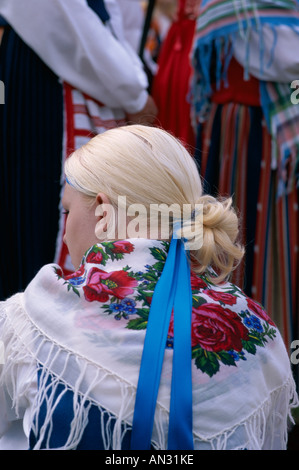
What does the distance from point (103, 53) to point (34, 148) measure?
389 mm

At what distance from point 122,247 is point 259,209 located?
1127mm

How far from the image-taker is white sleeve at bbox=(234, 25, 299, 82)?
2232 millimetres

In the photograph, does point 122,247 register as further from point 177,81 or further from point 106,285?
point 177,81

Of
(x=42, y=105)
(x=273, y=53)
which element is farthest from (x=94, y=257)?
(x=273, y=53)

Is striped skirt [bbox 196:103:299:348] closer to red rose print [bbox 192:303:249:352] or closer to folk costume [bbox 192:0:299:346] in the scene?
folk costume [bbox 192:0:299:346]

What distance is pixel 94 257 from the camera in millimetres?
1280

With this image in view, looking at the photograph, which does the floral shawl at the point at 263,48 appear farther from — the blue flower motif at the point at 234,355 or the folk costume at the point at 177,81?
the blue flower motif at the point at 234,355

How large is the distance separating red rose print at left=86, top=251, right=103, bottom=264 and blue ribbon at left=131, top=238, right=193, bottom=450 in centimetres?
13

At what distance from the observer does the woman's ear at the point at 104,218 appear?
1.34 meters

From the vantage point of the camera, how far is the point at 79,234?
1428 mm

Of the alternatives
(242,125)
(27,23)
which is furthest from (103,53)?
(242,125)

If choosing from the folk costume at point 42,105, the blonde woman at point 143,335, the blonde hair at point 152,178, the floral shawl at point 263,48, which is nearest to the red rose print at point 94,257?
the blonde woman at point 143,335

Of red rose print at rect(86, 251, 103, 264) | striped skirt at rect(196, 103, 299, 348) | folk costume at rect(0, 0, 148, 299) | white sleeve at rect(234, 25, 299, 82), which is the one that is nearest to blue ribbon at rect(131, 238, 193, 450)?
red rose print at rect(86, 251, 103, 264)

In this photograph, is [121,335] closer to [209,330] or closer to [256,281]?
[209,330]
